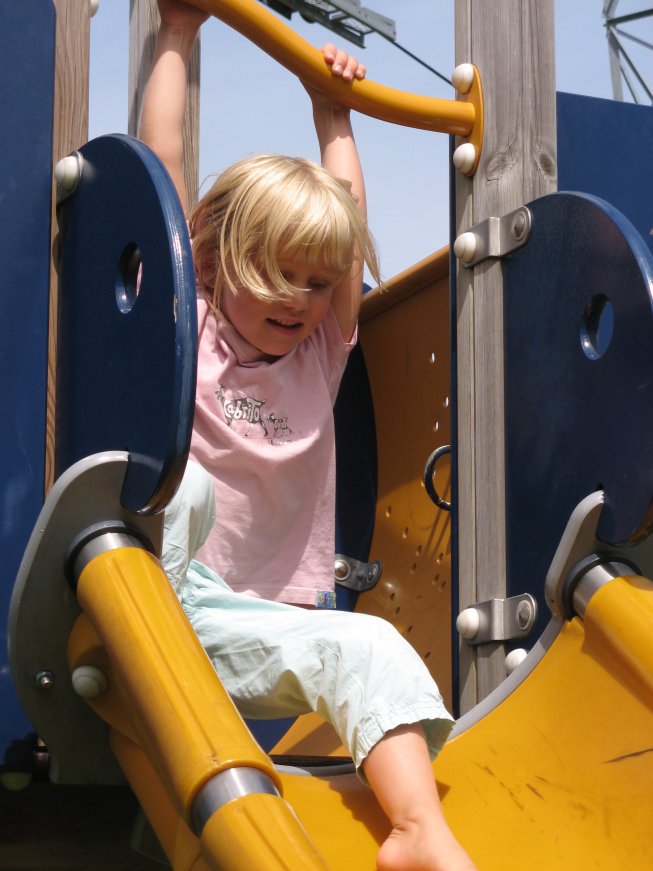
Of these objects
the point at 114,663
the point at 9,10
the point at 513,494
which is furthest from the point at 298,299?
the point at 114,663

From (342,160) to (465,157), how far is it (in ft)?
0.94

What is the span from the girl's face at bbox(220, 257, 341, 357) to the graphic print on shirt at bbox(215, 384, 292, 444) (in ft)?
0.32

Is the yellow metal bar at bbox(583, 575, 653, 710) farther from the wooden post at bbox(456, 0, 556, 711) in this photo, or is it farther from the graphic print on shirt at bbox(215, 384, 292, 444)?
the graphic print on shirt at bbox(215, 384, 292, 444)

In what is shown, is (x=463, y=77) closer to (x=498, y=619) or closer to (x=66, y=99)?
(x=66, y=99)

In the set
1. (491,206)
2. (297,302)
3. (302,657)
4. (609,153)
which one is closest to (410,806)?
(302,657)

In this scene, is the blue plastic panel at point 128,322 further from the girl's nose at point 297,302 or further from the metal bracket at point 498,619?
the metal bracket at point 498,619

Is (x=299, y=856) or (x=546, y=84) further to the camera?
(x=546, y=84)

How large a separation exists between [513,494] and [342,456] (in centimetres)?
63

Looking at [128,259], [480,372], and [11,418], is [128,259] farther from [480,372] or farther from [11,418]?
[480,372]

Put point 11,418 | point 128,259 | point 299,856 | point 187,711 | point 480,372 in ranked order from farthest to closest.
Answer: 1. point 480,372
2. point 11,418
3. point 128,259
4. point 187,711
5. point 299,856

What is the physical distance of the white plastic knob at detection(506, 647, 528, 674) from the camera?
1.75m

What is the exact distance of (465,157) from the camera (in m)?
1.99

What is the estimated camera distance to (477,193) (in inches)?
78.6

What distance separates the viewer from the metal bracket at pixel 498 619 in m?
1.77
